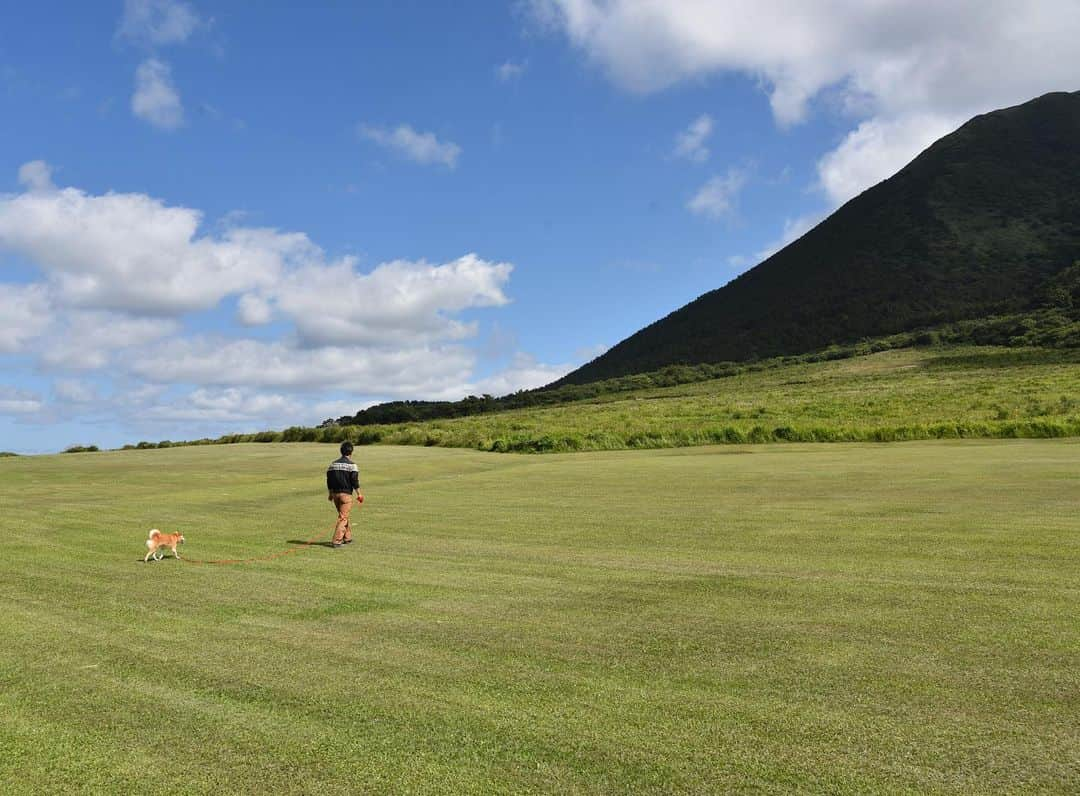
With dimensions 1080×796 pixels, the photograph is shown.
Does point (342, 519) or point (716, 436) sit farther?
point (716, 436)

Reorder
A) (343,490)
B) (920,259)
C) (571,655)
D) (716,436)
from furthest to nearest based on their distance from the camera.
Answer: (920,259), (716,436), (343,490), (571,655)

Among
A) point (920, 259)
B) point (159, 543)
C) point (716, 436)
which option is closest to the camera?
point (159, 543)

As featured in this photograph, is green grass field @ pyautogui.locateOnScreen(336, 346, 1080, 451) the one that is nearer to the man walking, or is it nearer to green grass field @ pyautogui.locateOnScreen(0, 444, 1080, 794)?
green grass field @ pyautogui.locateOnScreen(0, 444, 1080, 794)

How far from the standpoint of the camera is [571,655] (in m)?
7.64

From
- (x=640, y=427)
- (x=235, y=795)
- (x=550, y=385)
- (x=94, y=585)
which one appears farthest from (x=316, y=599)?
(x=550, y=385)

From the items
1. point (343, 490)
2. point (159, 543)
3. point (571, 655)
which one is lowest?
point (571, 655)

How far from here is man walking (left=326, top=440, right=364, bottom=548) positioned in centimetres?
1559

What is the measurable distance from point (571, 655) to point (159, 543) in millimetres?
9368

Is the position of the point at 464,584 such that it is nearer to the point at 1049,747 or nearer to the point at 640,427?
the point at 1049,747

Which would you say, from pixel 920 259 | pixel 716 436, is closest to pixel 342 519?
pixel 716 436

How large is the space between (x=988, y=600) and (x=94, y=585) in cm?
1215

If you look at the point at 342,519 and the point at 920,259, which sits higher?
the point at 920,259

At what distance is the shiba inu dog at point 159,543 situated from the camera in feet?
44.9

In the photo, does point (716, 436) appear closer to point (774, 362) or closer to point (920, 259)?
point (774, 362)
